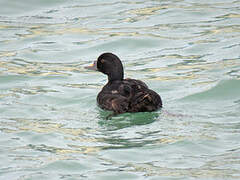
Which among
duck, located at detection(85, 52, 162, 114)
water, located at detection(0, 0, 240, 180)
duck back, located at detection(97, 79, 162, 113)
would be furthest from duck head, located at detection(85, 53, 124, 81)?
water, located at detection(0, 0, 240, 180)

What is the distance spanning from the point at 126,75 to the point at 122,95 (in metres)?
2.93

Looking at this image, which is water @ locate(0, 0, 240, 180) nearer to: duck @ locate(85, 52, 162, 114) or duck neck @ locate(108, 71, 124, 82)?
duck @ locate(85, 52, 162, 114)

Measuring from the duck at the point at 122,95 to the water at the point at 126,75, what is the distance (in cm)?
18

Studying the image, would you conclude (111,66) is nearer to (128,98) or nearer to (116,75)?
(116,75)

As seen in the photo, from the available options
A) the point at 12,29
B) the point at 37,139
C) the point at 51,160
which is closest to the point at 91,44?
the point at 12,29

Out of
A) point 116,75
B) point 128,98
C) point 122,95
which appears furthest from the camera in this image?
point 116,75

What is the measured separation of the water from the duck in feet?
0.58

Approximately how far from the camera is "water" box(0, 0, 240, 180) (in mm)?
9367

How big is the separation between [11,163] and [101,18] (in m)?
8.57

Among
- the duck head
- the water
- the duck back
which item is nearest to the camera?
the water

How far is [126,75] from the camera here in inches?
565

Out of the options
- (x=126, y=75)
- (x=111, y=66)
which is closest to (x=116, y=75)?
(x=111, y=66)

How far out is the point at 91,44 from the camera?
16.2 m

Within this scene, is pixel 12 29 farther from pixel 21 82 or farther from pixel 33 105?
pixel 33 105
